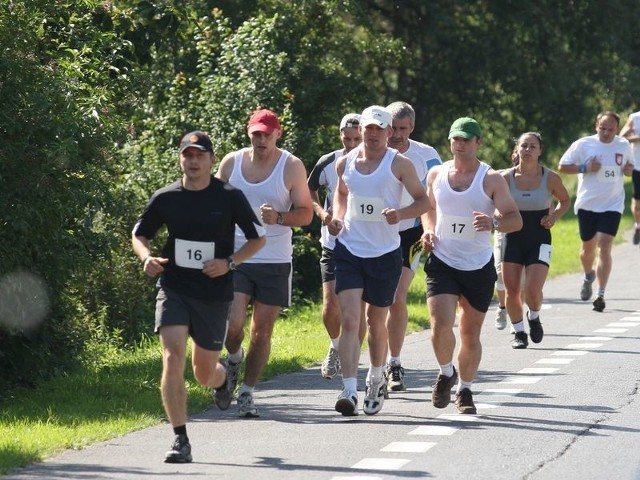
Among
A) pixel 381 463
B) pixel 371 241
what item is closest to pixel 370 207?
pixel 371 241

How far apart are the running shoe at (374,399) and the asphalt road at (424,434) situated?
9 cm

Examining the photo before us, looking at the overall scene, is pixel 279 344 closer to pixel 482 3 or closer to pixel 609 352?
pixel 609 352

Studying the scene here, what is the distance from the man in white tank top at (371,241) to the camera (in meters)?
10.6

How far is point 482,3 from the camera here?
105ft

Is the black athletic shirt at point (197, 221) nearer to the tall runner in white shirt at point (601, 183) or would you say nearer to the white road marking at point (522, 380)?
the white road marking at point (522, 380)

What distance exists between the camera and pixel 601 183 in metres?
18.1

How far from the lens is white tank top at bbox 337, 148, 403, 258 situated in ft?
35.0

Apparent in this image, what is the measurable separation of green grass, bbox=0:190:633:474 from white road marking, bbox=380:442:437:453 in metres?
1.77

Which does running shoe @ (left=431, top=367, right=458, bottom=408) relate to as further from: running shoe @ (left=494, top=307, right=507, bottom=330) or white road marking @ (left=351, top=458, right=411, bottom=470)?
running shoe @ (left=494, top=307, right=507, bottom=330)

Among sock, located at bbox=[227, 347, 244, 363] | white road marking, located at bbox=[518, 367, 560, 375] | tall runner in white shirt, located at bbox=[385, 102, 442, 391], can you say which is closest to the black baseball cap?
sock, located at bbox=[227, 347, 244, 363]

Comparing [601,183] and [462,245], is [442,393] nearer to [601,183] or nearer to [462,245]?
[462,245]

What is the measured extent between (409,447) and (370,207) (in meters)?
1.97

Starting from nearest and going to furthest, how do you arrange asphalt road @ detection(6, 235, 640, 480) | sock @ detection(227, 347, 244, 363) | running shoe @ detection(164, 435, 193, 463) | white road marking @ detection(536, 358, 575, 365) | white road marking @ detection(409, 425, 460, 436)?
asphalt road @ detection(6, 235, 640, 480), running shoe @ detection(164, 435, 193, 463), white road marking @ detection(409, 425, 460, 436), sock @ detection(227, 347, 244, 363), white road marking @ detection(536, 358, 575, 365)

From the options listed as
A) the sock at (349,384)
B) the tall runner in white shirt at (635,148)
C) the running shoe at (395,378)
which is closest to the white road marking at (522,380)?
the running shoe at (395,378)
